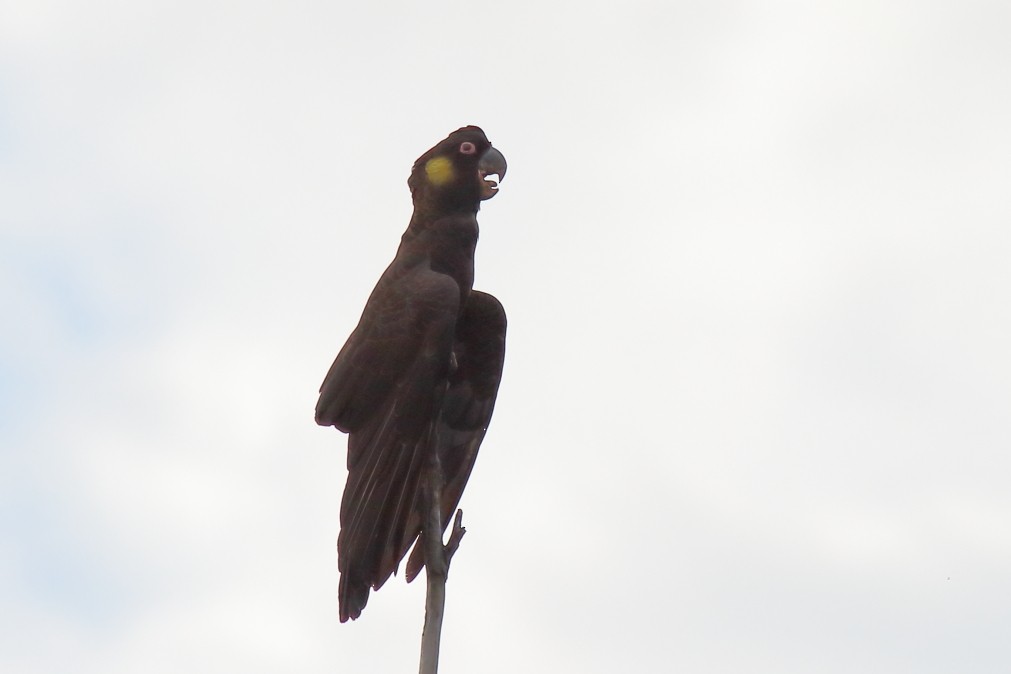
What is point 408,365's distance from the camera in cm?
786

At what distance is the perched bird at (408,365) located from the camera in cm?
770

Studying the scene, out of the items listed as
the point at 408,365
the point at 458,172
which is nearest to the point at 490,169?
the point at 458,172

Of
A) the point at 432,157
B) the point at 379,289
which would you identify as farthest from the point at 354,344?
the point at 432,157

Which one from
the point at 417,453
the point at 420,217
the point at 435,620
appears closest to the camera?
the point at 435,620

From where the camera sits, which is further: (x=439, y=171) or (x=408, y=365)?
(x=439, y=171)

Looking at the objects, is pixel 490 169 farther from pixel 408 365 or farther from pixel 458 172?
pixel 408 365

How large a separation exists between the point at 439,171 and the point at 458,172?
0.13 metres

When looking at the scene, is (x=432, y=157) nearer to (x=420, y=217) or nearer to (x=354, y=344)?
(x=420, y=217)

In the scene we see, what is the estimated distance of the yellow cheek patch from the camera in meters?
8.47

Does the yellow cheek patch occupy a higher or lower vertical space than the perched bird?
higher

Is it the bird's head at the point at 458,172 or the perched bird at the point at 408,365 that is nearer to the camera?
the perched bird at the point at 408,365

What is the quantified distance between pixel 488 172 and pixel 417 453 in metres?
2.10

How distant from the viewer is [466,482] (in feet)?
29.1

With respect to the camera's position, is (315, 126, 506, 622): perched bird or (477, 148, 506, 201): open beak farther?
(477, 148, 506, 201): open beak
